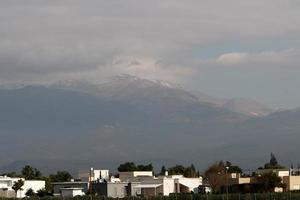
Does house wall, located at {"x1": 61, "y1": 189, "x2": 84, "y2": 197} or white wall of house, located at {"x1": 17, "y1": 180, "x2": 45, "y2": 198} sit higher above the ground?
white wall of house, located at {"x1": 17, "y1": 180, "x2": 45, "y2": 198}

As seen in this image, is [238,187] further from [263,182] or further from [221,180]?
[221,180]

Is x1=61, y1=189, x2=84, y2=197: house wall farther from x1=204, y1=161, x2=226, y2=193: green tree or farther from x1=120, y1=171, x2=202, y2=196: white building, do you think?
x1=204, y1=161, x2=226, y2=193: green tree

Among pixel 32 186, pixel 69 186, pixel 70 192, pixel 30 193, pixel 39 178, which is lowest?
pixel 70 192

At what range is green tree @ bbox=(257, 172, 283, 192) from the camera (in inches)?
3836

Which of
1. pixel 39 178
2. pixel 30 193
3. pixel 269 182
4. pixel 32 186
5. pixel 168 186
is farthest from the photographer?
pixel 39 178

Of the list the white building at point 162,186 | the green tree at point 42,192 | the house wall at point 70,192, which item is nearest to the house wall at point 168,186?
the white building at point 162,186

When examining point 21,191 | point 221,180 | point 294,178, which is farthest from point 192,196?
point 21,191

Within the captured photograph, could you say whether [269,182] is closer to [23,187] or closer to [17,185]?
[17,185]

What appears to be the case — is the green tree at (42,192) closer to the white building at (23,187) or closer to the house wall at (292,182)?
the white building at (23,187)

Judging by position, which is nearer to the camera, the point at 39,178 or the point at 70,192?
the point at 70,192

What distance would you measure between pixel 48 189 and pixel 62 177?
36.1 m

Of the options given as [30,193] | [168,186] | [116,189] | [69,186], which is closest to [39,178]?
[30,193]

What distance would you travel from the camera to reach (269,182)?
322 feet

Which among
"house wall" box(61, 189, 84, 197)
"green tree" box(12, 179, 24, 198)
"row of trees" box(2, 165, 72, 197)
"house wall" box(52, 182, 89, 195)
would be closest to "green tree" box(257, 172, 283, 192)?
"house wall" box(61, 189, 84, 197)
